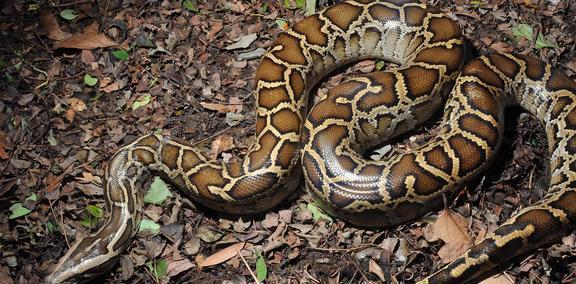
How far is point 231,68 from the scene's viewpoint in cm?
877

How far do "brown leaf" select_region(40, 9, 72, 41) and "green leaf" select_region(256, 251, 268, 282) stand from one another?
4590mm

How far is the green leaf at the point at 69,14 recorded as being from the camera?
365 inches

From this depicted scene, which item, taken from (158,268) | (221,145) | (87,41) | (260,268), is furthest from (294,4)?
(158,268)

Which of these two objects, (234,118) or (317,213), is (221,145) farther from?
(317,213)

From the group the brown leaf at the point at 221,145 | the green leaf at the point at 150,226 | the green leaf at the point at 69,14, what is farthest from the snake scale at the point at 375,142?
the green leaf at the point at 69,14

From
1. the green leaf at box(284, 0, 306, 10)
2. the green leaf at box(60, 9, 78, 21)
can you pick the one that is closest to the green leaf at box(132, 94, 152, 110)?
the green leaf at box(60, 9, 78, 21)

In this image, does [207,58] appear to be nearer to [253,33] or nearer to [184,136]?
[253,33]

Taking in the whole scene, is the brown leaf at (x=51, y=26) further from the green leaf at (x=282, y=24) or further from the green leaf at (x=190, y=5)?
the green leaf at (x=282, y=24)

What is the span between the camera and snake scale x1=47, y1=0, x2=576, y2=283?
675 cm

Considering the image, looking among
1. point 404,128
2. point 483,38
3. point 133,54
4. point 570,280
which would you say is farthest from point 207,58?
point 570,280

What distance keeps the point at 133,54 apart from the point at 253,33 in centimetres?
181

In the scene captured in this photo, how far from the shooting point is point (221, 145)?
805cm

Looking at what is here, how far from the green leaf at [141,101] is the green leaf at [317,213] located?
9.34 feet

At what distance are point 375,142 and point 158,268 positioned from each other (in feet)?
10.2
